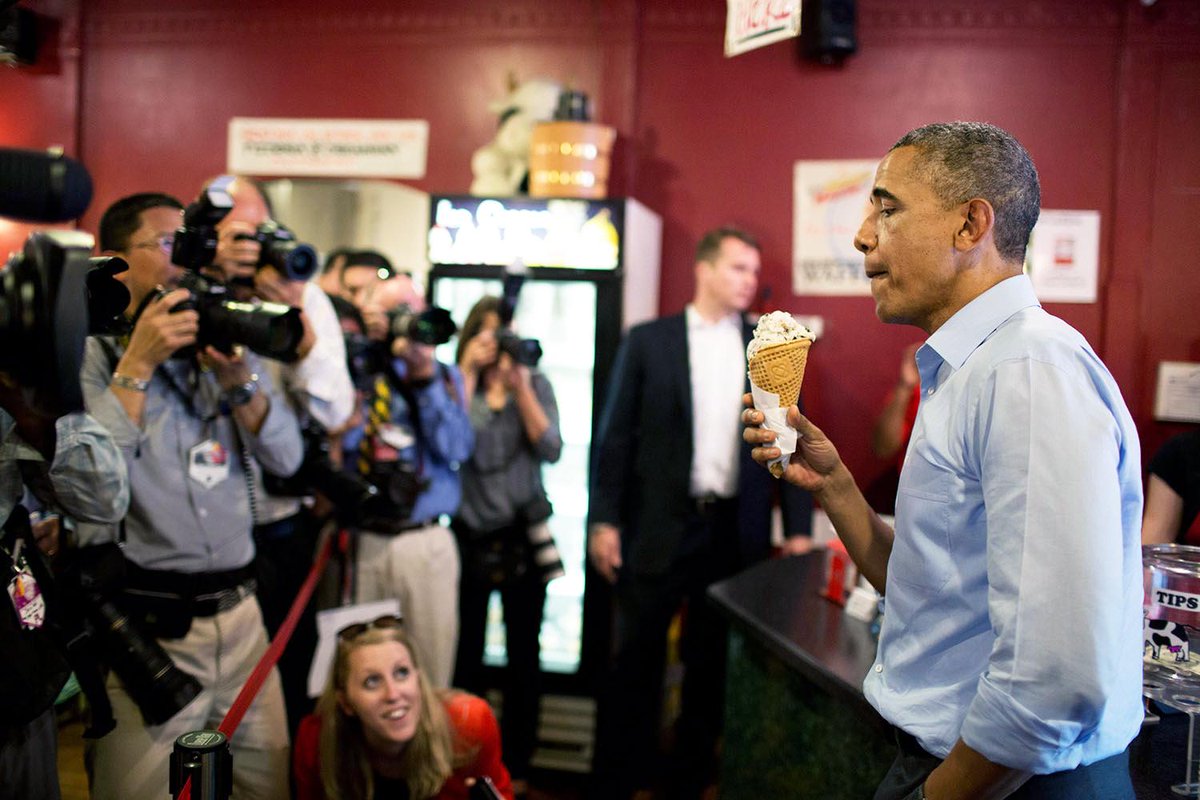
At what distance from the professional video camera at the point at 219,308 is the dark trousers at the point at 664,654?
1.68m

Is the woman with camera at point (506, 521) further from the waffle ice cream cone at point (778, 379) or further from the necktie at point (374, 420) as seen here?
the waffle ice cream cone at point (778, 379)

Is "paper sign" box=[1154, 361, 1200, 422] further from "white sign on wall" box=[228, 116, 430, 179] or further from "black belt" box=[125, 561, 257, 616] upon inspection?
"black belt" box=[125, 561, 257, 616]

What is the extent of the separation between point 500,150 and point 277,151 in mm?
1227

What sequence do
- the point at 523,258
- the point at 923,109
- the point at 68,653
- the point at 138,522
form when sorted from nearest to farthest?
the point at 68,653, the point at 138,522, the point at 523,258, the point at 923,109

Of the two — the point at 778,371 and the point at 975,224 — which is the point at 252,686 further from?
the point at 975,224

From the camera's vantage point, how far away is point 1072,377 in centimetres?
111

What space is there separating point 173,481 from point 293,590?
3.44 ft

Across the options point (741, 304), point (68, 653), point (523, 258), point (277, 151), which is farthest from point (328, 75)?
point (68, 653)

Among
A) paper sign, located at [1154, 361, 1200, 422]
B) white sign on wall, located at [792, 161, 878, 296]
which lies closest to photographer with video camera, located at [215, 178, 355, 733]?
white sign on wall, located at [792, 161, 878, 296]

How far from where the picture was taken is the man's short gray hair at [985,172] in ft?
4.08

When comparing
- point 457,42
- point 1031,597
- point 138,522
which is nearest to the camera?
point 1031,597

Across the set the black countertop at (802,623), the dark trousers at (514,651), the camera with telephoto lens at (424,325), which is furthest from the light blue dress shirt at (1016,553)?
the dark trousers at (514,651)

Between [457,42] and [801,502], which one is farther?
[457,42]

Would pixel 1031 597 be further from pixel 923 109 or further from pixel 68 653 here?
pixel 923 109
